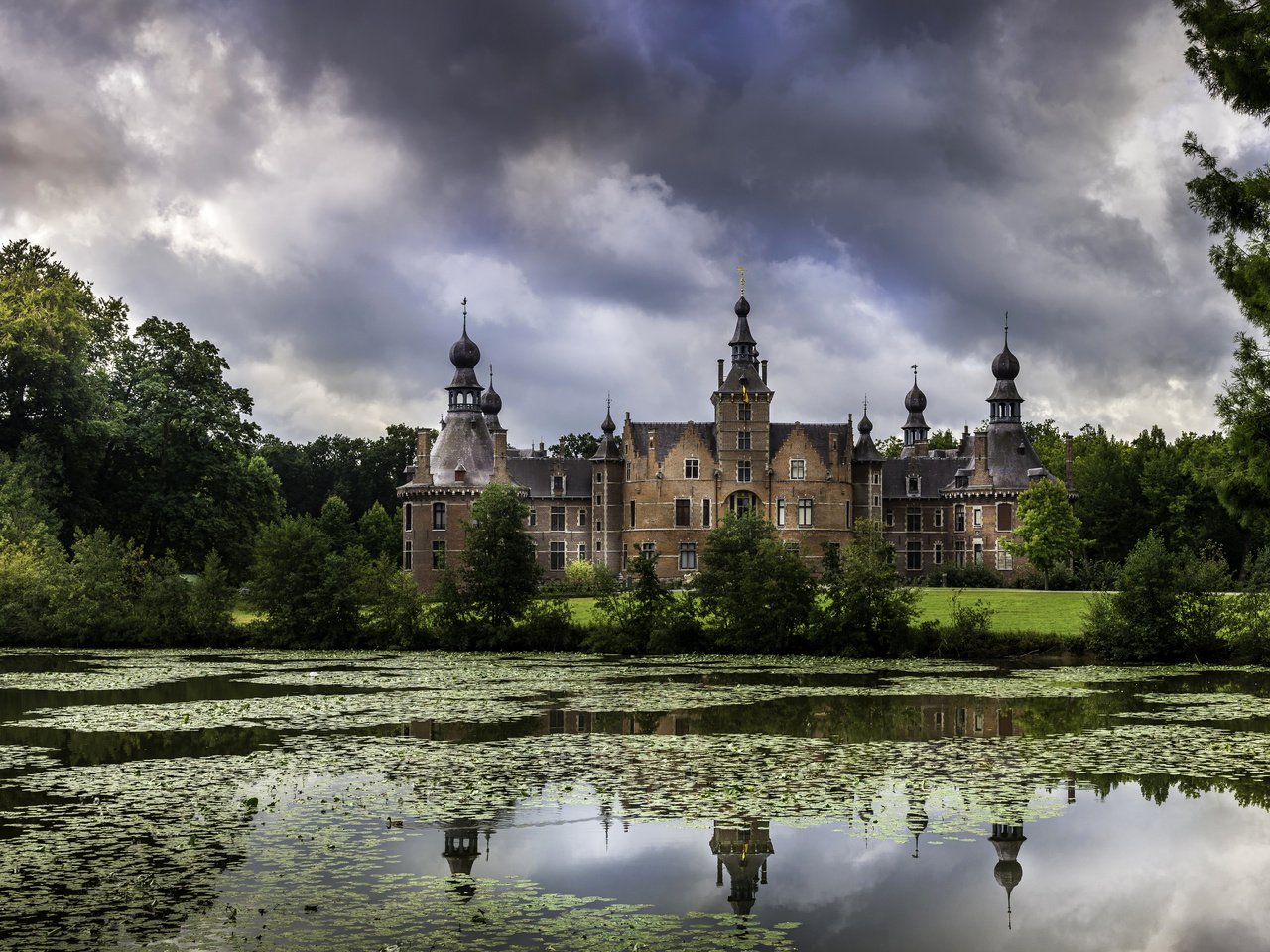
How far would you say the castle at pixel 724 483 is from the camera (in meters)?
61.7

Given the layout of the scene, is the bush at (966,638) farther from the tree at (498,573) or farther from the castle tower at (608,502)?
the castle tower at (608,502)

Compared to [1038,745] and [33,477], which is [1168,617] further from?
[33,477]

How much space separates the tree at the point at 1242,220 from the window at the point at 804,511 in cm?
4423

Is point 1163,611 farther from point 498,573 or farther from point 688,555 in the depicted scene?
point 688,555

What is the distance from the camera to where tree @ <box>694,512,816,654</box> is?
28875mm

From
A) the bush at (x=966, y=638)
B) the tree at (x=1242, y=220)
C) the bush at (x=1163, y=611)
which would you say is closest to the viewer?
the tree at (x=1242, y=220)

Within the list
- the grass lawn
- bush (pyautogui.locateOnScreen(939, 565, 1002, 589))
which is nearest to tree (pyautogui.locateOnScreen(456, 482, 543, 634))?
the grass lawn

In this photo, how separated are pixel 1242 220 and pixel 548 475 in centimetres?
5160

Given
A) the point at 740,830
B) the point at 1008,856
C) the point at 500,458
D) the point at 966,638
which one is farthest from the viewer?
the point at 500,458

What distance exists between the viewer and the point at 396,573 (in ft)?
104

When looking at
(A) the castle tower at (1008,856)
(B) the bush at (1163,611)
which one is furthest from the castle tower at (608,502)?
(A) the castle tower at (1008,856)

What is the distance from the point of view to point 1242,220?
1702 cm

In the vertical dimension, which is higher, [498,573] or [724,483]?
[724,483]

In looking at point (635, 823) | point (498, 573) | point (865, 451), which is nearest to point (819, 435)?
point (865, 451)
